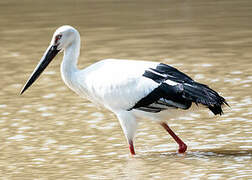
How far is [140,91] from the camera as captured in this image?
915 cm

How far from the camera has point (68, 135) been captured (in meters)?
10.4

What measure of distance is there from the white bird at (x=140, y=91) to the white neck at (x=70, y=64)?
0.04 m

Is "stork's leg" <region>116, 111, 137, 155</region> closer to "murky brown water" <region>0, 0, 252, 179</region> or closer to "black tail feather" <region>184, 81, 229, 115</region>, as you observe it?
"murky brown water" <region>0, 0, 252, 179</region>

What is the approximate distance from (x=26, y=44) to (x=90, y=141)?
7533 mm

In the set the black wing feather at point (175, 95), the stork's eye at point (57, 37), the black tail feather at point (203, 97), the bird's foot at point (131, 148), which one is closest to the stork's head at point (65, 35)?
the stork's eye at point (57, 37)

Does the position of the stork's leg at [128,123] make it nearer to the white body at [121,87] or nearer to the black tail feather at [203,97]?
the white body at [121,87]

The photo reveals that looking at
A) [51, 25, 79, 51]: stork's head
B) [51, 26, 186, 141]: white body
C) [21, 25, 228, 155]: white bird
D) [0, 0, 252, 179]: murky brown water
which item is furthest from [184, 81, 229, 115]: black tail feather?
[51, 25, 79, 51]: stork's head

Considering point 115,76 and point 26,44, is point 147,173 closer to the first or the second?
point 115,76

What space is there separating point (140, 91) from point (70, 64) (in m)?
1.07

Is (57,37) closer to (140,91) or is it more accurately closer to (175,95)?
(140,91)

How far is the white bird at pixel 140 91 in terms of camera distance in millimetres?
8891

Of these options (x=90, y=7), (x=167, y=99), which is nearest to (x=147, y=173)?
(x=167, y=99)

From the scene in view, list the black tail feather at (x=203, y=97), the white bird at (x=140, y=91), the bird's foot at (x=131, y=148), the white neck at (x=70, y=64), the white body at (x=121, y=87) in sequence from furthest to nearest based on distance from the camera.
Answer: the white neck at (x=70, y=64) → the bird's foot at (x=131, y=148) → the white body at (x=121, y=87) → the white bird at (x=140, y=91) → the black tail feather at (x=203, y=97)

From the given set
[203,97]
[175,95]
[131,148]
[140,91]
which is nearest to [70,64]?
[140,91]
